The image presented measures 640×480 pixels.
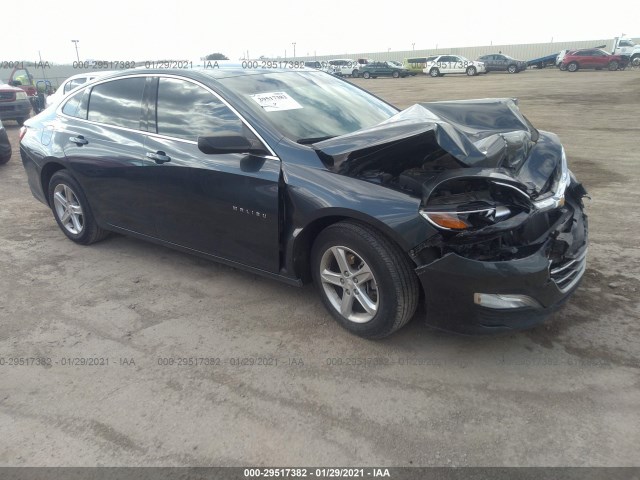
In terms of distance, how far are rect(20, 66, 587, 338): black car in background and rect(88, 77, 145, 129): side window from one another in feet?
0.05

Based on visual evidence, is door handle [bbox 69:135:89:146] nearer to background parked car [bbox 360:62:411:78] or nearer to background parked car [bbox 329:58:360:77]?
background parked car [bbox 360:62:411:78]

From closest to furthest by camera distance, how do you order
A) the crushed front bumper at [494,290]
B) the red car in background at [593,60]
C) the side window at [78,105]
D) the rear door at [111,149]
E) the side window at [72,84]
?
the crushed front bumper at [494,290] → the rear door at [111,149] → the side window at [78,105] → the side window at [72,84] → the red car in background at [593,60]

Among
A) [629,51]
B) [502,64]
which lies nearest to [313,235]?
[502,64]

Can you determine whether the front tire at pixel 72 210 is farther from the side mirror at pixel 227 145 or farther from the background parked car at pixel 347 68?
the background parked car at pixel 347 68

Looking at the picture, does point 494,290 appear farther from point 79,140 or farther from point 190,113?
point 79,140

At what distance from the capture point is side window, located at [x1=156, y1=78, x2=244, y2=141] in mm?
3602

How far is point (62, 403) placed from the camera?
9.11 ft

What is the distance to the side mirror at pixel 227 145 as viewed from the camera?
3.24 m

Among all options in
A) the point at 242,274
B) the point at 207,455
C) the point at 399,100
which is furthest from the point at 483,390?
the point at 399,100

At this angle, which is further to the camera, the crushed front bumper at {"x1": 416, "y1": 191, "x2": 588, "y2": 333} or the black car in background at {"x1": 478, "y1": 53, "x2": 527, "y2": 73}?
the black car in background at {"x1": 478, "y1": 53, "x2": 527, "y2": 73}

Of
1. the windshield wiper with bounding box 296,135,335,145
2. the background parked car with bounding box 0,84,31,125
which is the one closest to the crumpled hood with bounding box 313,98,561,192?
the windshield wiper with bounding box 296,135,335,145

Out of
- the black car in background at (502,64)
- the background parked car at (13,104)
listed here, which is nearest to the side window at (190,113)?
the background parked car at (13,104)

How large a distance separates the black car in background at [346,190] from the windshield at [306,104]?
16 mm

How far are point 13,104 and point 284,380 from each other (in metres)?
15.3
